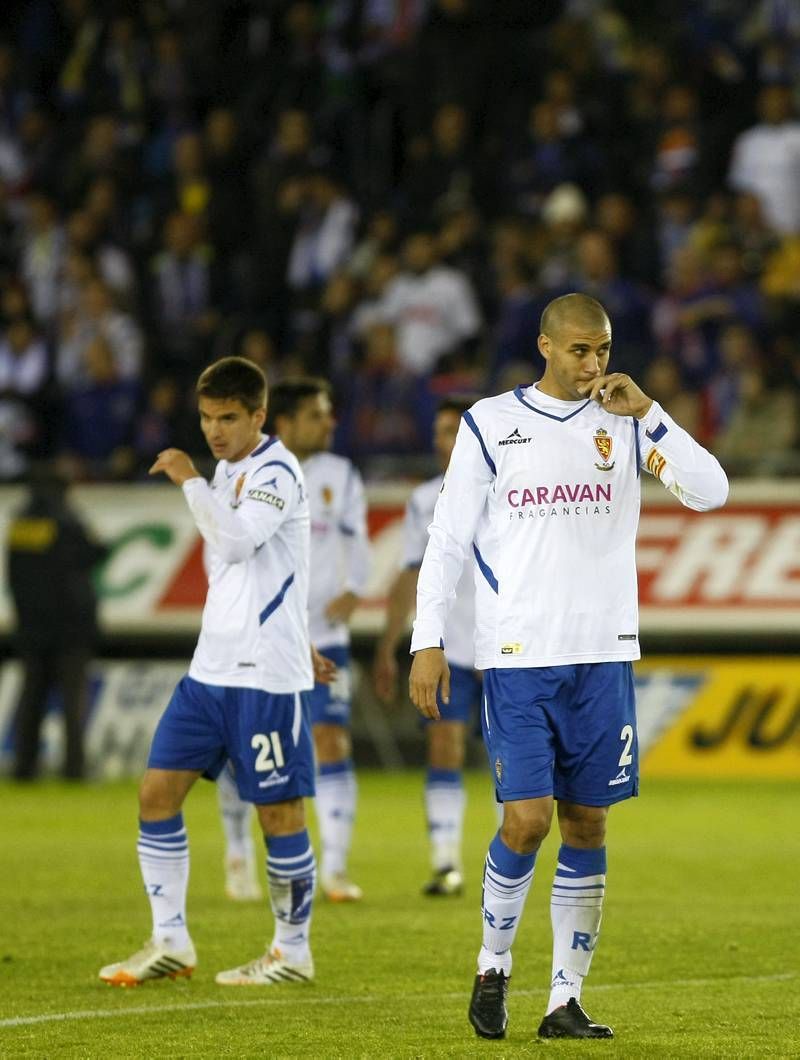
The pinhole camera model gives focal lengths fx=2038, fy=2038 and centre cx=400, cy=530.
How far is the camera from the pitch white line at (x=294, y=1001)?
22.5 feet

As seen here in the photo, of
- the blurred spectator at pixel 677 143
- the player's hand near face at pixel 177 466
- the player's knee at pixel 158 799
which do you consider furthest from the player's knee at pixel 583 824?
the blurred spectator at pixel 677 143

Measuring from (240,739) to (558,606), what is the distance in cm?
159

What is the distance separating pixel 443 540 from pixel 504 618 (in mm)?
316

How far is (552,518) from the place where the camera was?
255 inches

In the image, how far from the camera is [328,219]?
19344mm

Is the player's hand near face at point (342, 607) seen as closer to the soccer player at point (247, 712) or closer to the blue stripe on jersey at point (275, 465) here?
the soccer player at point (247, 712)

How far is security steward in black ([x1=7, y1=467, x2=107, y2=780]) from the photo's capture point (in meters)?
17.3

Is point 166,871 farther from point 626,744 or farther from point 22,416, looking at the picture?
point 22,416

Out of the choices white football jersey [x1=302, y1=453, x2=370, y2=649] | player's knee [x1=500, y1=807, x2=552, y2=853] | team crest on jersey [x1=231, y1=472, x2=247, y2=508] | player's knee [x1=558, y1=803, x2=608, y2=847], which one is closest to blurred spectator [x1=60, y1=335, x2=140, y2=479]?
white football jersey [x1=302, y1=453, x2=370, y2=649]

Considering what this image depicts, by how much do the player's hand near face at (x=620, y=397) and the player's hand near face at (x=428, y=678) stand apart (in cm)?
94

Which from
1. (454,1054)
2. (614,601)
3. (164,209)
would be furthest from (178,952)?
(164,209)

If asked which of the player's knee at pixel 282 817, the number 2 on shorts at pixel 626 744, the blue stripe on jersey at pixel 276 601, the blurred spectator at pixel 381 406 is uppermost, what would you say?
the blurred spectator at pixel 381 406

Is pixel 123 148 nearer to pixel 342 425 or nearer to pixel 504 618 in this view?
pixel 342 425

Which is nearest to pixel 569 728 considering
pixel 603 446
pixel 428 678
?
pixel 428 678
